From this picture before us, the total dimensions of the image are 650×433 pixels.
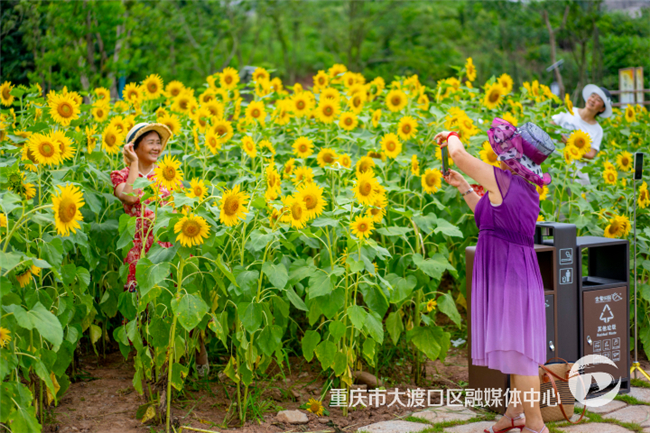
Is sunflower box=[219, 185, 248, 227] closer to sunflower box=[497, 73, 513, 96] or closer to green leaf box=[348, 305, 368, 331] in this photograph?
green leaf box=[348, 305, 368, 331]

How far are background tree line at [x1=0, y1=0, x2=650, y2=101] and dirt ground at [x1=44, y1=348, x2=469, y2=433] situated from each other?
271cm

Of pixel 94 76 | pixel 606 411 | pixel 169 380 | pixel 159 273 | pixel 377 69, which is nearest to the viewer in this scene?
pixel 159 273

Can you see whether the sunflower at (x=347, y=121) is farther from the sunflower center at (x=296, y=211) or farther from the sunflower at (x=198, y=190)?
the sunflower at (x=198, y=190)

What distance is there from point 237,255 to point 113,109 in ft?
6.24

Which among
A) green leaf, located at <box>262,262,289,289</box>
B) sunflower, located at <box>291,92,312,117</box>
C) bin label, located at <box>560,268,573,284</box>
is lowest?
bin label, located at <box>560,268,573,284</box>

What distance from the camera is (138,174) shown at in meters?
3.26

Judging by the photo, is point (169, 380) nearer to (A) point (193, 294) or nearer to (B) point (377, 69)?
(A) point (193, 294)

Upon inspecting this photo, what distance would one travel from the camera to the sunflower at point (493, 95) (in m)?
4.71

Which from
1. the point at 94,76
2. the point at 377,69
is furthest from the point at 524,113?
the point at 377,69

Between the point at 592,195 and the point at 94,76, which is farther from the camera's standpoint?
the point at 94,76

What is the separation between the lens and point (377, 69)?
84.9 feet

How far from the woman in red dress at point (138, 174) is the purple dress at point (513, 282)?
1.55 m

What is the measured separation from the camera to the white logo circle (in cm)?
324

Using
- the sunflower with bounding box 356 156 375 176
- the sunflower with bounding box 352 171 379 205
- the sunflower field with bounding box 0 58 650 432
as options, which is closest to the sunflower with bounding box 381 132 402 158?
the sunflower field with bounding box 0 58 650 432
